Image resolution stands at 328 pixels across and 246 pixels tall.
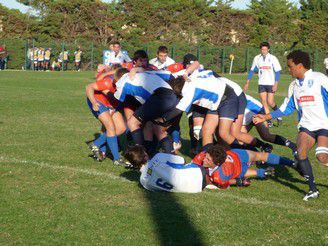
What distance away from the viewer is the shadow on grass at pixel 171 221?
17.0 feet

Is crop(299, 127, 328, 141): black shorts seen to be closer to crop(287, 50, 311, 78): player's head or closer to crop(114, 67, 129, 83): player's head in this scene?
crop(287, 50, 311, 78): player's head

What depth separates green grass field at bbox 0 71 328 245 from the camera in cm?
525

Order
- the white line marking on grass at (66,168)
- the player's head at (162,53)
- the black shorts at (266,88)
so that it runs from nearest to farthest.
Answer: the white line marking on grass at (66,168) → the player's head at (162,53) → the black shorts at (266,88)

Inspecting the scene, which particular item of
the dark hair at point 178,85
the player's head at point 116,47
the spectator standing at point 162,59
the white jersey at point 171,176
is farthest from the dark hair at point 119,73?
the player's head at point 116,47

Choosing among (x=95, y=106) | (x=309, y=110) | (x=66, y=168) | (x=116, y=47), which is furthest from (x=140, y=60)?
(x=116, y=47)

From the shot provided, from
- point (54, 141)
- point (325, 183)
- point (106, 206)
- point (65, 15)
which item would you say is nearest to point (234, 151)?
point (325, 183)

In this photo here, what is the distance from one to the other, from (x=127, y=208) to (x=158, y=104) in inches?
94.5

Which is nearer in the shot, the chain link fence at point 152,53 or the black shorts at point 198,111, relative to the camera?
the black shorts at point 198,111

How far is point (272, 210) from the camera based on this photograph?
621 centimetres

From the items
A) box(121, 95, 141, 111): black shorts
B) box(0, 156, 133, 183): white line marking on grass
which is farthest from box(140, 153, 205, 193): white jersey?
box(121, 95, 141, 111): black shorts

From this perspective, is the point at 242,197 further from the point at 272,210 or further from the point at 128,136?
the point at 128,136

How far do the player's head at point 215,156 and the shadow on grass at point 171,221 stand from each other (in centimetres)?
61

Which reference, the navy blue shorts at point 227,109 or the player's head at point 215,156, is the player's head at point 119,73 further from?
the player's head at point 215,156

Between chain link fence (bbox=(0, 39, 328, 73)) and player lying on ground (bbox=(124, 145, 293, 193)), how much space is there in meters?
36.3
